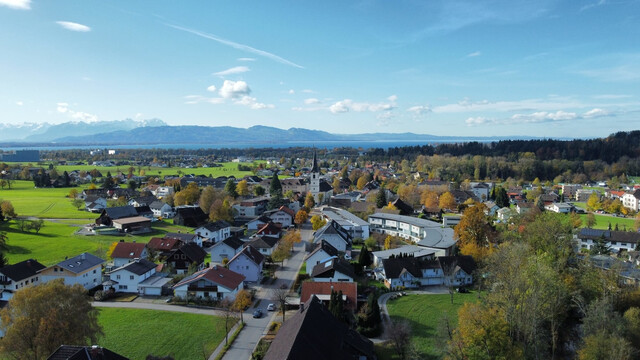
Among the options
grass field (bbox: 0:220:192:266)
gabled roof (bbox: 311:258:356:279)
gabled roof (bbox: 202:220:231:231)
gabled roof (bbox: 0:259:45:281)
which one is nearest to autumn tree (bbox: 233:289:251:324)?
gabled roof (bbox: 311:258:356:279)

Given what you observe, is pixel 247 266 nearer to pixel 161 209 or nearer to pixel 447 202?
pixel 161 209

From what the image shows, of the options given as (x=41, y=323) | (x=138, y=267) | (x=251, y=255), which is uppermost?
(x=41, y=323)

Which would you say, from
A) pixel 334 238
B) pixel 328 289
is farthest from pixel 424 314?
pixel 334 238

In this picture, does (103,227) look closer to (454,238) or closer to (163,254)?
(163,254)

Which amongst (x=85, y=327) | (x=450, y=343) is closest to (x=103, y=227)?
(x=85, y=327)

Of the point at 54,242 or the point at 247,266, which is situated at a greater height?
the point at 247,266

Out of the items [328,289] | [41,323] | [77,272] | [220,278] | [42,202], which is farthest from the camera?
[42,202]

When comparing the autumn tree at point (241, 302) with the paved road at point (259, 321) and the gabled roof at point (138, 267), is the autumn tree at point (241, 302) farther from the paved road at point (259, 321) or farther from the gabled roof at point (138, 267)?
the gabled roof at point (138, 267)
